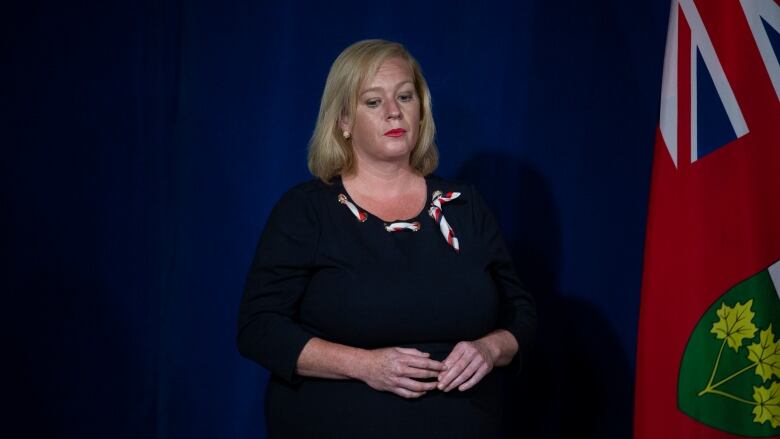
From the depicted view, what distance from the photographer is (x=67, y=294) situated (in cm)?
252

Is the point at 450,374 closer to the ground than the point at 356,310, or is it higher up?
closer to the ground

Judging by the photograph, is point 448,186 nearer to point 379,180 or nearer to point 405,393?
point 379,180

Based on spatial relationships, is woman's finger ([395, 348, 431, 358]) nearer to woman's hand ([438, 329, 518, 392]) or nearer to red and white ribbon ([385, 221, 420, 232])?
woman's hand ([438, 329, 518, 392])

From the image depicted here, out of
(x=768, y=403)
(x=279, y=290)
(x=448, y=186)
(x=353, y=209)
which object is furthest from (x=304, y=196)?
(x=768, y=403)

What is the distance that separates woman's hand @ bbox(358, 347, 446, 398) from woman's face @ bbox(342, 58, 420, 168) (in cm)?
45

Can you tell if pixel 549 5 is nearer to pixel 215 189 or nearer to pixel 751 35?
pixel 751 35

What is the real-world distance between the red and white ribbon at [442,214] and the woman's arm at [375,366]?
0.86 feet

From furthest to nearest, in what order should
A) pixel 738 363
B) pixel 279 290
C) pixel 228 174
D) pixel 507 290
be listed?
pixel 228 174 → pixel 507 290 → pixel 738 363 → pixel 279 290

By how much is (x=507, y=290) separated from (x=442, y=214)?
9.5 inches

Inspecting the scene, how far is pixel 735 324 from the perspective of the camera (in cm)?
185

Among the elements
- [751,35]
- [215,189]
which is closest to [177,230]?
[215,189]

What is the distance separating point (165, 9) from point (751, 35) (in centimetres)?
158

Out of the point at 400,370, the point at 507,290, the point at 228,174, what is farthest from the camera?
the point at 228,174

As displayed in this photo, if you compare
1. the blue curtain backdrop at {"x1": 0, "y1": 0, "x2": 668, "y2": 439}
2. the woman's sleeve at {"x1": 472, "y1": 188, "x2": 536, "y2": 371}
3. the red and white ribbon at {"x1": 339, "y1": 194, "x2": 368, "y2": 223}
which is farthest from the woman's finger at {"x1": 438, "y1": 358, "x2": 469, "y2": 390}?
the blue curtain backdrop at {"x1": 0, "y1": 0, "x2": 668, "y2": 439}
